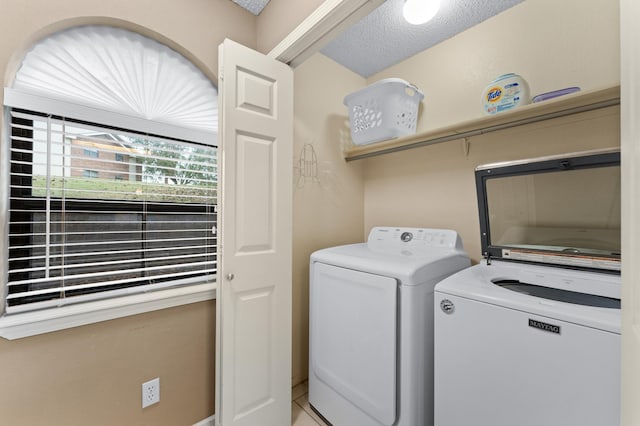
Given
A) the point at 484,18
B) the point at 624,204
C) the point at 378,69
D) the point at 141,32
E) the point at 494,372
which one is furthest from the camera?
the point at 378,69

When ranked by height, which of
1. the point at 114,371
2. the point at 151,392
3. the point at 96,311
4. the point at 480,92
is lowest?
the point at 151,392

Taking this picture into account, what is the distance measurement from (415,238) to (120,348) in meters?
1.79

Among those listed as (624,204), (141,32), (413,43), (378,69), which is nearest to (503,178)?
(624,204)

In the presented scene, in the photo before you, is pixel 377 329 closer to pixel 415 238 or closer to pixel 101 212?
pixel 415 238

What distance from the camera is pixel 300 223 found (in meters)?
2.06

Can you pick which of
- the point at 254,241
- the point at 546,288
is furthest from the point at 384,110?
the point at 546,288

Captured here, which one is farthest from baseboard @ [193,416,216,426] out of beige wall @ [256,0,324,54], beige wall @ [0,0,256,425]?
beige wall @ [256,0,324,54]

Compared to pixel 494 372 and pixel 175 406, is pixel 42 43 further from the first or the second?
pixel 494 372

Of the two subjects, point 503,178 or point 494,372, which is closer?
point 494,372

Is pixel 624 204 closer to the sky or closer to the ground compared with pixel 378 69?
closer to the ground

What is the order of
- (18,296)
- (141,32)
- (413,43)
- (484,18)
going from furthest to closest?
1. (413,43)
2. (484,18)
3. (141,32)
4. (18,296)

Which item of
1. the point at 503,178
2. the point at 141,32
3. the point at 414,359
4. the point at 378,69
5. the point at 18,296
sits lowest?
the point at 414,359

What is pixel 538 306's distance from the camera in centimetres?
94

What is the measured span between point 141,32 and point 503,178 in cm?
211
